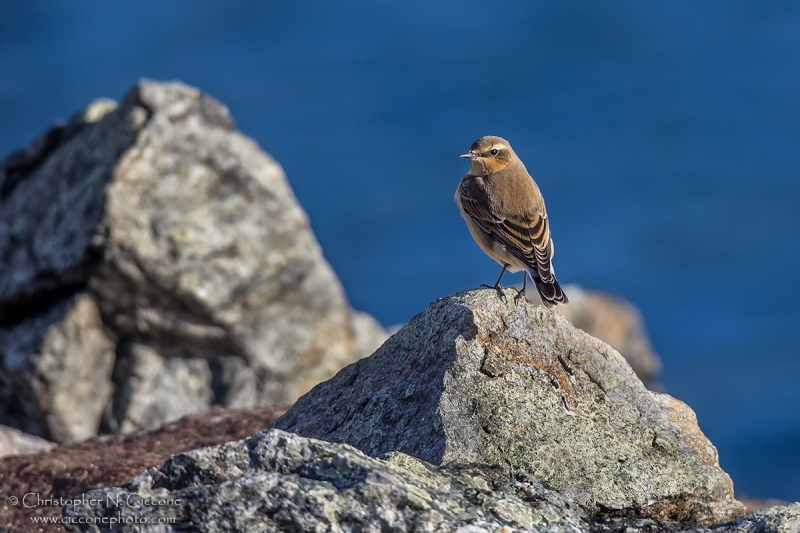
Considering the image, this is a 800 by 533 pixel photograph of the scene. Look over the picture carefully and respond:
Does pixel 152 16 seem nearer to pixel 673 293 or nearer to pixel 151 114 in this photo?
pixel 673 293

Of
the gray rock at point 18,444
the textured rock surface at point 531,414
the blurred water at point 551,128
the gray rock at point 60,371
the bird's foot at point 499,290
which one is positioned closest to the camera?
the textured rock surface at point 531,414

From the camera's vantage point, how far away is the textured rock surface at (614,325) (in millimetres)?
19016

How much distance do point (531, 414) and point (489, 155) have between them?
15.1 ft

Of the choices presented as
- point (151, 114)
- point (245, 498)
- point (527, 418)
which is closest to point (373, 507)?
point (245, 498)

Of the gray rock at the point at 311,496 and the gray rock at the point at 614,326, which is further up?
the gray rock at the point at 614,326

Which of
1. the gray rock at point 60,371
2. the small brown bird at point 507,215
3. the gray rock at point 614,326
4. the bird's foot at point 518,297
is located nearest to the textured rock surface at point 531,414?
A: the bird's foot at point 518,297

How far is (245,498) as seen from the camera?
4.70 m

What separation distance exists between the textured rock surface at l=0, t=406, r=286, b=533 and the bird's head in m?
3.12

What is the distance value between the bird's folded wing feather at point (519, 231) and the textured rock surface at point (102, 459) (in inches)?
107

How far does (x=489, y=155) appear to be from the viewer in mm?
10297

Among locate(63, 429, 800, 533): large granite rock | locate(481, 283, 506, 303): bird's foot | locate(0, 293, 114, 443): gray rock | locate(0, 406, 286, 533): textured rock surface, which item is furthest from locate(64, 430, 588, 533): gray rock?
locate(0, 293, 114, 443): gray rock

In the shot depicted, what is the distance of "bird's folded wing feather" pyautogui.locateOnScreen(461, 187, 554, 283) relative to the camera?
870 cm

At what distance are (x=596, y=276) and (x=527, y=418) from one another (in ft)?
83.1

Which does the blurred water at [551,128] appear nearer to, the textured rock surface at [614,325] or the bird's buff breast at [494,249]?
the textured rock surface at [614,325]
